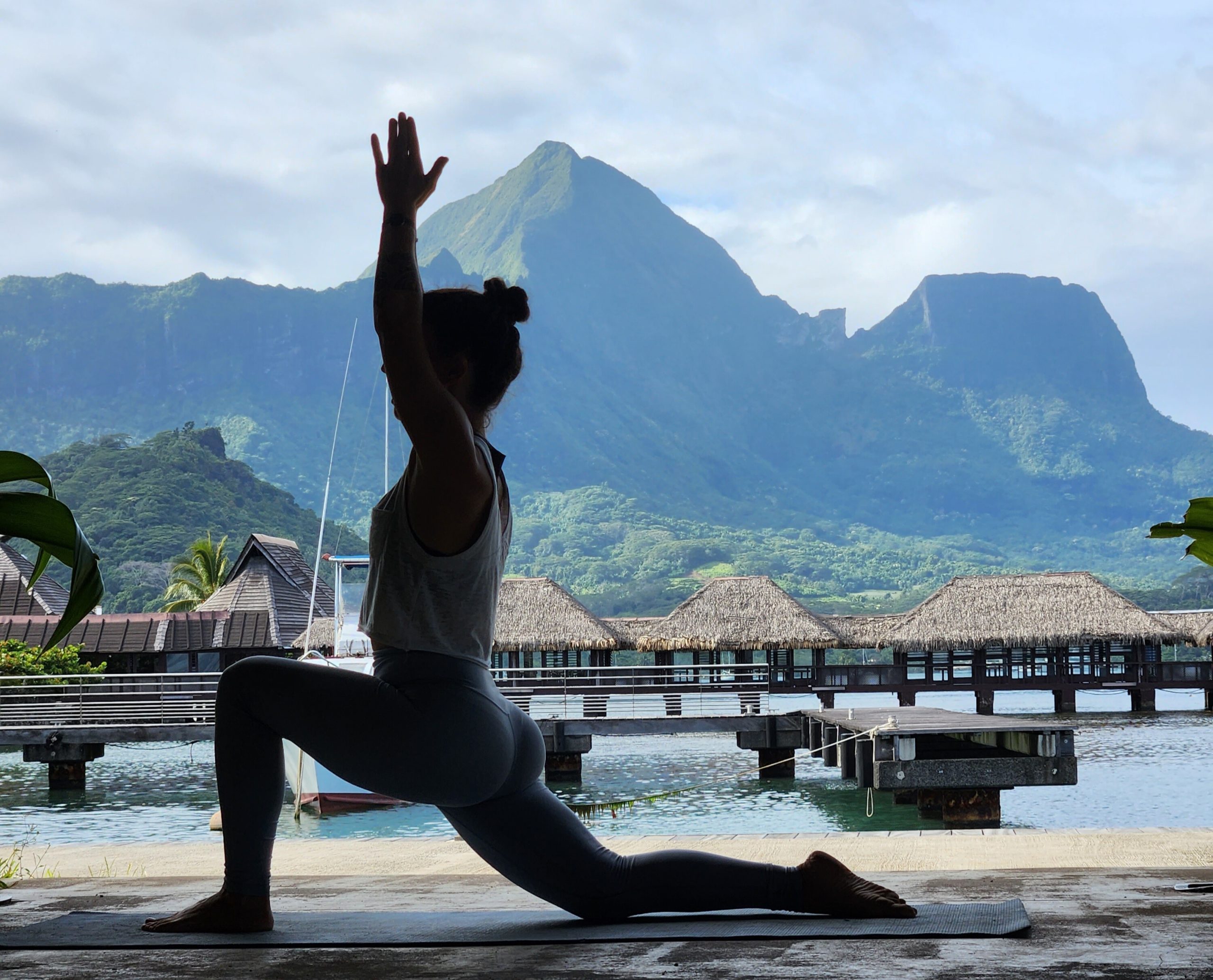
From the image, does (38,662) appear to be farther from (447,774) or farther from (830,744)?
(447,774)

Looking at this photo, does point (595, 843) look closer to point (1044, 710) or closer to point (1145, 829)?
point (1145, 829)

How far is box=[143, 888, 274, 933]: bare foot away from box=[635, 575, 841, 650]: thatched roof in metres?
23.9

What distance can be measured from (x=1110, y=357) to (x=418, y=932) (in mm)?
122402

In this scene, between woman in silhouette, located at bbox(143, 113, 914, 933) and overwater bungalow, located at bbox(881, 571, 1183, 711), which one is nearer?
woman in silhouette, located at bbox(143, 113, 914, 933)

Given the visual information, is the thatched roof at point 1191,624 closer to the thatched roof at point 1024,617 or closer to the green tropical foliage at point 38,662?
the thatched roof at point 1024,617

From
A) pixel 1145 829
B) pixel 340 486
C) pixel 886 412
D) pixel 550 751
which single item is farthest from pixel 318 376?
pixel 1145 829

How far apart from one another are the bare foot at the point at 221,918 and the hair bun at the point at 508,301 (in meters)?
0.94

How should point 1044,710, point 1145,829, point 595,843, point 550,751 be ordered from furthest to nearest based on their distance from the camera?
point 1044,710
point 550,751
point 1145,829
point 595,843

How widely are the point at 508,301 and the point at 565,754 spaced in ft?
51.3

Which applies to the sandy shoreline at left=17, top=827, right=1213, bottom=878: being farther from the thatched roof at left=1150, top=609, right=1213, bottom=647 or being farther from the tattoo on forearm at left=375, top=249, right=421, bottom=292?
the thatched roof at left=1150, top=609, right=1213, bottom=647

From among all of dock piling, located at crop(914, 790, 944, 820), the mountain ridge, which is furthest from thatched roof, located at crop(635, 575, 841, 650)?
the mountain ridge

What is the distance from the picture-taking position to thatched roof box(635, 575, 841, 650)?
26078mm

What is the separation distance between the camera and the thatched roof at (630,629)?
2600cm

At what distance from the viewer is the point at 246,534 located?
176 feet
